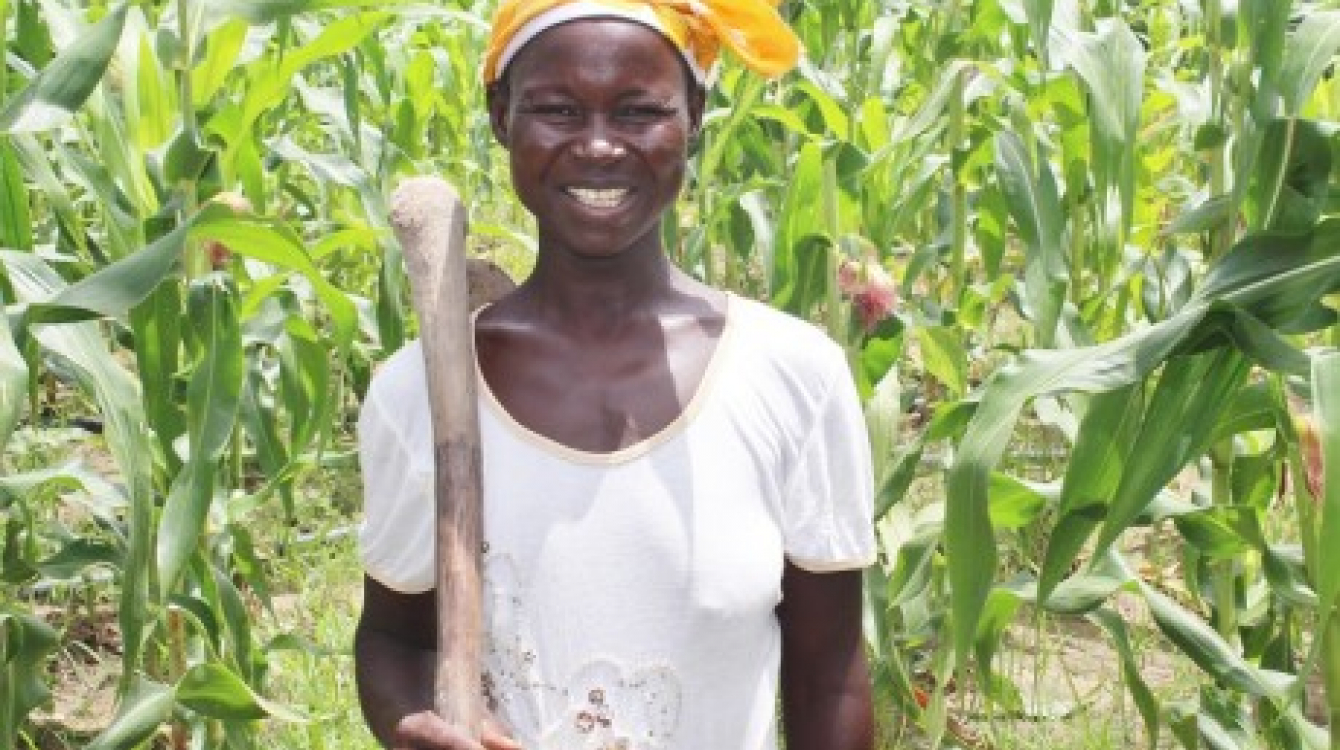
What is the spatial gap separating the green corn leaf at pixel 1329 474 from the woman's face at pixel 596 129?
0.62m

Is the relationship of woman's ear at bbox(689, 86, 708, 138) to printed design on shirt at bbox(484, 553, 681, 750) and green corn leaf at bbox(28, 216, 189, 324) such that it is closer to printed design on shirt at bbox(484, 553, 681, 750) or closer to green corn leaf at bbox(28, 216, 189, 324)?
printed design on shirt at bbox(484, 553, 681, 750)

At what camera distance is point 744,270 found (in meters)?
5.63

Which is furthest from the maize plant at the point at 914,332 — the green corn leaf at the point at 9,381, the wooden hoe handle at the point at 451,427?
Result: the wooden hoe handle at the point at 451,427

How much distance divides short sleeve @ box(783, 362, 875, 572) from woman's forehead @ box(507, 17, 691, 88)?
0.33m

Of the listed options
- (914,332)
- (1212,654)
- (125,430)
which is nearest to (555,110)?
(125,430)

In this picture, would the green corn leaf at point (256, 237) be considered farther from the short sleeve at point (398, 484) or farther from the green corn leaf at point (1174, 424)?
the green corn leaf at point (1174, 424)

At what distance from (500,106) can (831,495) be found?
463mm

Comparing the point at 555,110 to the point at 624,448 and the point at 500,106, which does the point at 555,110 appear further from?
the point at 624,448

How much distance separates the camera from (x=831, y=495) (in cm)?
201

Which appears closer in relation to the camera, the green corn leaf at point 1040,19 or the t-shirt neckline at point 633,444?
the t-shirt neckline at point 633,444

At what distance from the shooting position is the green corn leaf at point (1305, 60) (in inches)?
97.8

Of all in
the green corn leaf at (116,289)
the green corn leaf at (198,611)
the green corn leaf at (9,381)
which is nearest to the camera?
the green corn leaf at (9,381)

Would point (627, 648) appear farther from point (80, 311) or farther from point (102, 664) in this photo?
point (102, 664)

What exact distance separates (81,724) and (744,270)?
2.26 metres
